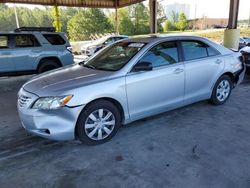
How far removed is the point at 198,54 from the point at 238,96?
1.96m

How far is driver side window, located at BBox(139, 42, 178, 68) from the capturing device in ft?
11.4

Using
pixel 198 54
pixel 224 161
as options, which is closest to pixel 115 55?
pixel 198 54

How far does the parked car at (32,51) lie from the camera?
6.71m

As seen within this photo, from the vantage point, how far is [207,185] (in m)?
2.31

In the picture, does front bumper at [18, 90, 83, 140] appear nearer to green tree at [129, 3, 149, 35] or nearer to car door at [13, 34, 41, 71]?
car door at [13, 34, 41, 71]

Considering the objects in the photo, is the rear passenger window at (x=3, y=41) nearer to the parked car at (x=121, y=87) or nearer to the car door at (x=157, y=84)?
the parked car at (x=121, y=87)

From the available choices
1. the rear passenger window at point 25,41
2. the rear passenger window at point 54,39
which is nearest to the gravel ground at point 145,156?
the rear passenger window at point 25,41

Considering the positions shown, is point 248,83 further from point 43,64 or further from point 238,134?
point 43,64

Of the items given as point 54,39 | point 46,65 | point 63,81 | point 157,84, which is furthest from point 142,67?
point 54,39

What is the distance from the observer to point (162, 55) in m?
3.62

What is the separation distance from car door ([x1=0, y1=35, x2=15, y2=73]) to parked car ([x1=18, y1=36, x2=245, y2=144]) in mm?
3857

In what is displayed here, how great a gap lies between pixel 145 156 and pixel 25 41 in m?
5.80

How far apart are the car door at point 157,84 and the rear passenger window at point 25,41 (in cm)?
489

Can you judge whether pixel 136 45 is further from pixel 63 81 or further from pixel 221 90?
pixel 221 90
